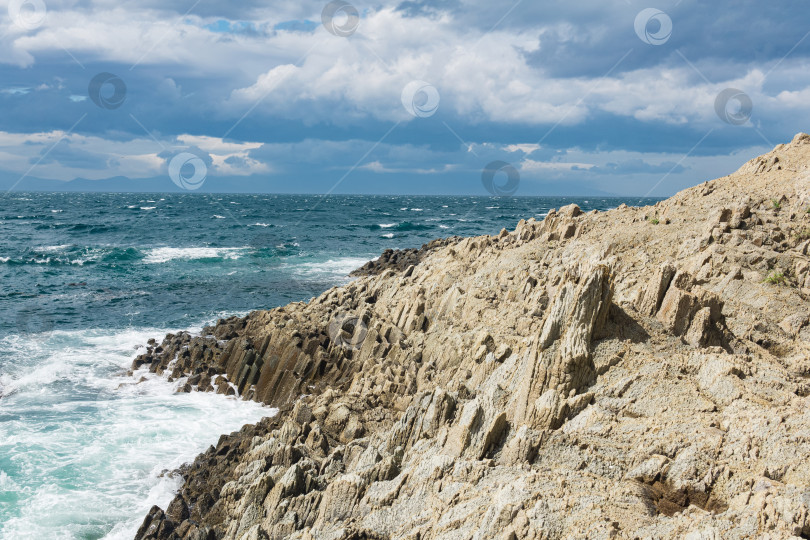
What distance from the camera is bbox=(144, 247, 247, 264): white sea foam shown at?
6506 cm

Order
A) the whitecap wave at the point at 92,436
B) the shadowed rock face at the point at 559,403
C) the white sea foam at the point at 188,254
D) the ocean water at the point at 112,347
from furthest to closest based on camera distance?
1. the white sea foam at the point at 188,254
2. the ocean water at the point at 112,347
3. the whitecap wave at the point at 92,436
4. the shadowed rock face at the point at 559,403

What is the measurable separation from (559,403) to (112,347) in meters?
28.9

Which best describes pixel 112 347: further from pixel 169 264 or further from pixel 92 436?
pixel 169 264

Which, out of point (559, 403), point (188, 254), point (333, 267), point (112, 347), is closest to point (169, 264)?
point (188, 254)

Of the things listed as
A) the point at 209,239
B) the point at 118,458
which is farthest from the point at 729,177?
the point at 209,239

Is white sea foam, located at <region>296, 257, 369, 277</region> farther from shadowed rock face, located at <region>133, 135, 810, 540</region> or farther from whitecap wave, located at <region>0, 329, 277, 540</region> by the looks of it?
shadowed rock face, located at <region>133, 135, 810, 540</region>

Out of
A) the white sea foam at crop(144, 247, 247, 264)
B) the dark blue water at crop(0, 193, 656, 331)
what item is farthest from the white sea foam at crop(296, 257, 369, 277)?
the white sea foam at crop(144, 247, 247, 264)

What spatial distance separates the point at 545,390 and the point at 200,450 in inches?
509

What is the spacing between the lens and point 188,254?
6806 centimetres

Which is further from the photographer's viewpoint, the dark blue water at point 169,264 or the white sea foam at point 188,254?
the white sea foam at point 188,254

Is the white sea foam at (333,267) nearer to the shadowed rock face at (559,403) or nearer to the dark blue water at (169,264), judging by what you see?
the dark blue water at (169,264)

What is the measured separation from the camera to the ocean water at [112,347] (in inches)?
679

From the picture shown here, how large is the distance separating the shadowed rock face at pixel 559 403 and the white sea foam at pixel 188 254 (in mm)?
41750

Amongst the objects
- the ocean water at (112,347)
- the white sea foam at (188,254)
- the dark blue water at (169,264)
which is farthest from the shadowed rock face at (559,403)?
the white sea foam at (188,254)
